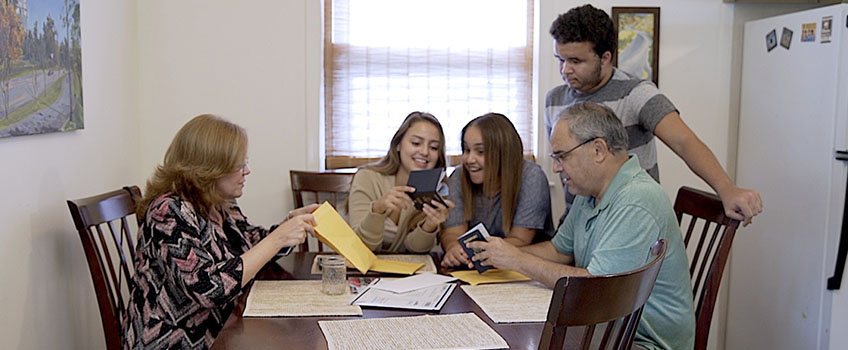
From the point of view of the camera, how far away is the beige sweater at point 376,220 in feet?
8.25

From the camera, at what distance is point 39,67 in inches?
87.2

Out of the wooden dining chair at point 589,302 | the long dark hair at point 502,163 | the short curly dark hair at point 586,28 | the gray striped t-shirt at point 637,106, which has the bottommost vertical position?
the wooden dining chair at point 589,302

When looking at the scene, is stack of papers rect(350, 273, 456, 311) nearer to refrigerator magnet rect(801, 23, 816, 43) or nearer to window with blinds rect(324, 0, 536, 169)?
window with blinds rect(324, 0, 536, 169)

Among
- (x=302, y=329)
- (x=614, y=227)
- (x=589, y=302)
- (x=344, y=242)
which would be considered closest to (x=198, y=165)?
(x=344, y=242)

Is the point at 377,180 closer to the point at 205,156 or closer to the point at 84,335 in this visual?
the point at 205,156

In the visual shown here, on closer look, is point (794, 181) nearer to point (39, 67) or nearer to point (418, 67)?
point (418, 67)

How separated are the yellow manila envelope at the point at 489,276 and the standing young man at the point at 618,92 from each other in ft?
2.19

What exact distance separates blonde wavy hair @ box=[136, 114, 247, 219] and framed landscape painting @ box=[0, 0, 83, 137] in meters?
0.43

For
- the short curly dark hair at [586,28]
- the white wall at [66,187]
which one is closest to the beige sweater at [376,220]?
the short curly dark hair at [586,28]

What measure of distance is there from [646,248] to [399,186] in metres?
1.07

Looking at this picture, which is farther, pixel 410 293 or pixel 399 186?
pixel 399 186

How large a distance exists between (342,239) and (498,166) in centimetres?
66

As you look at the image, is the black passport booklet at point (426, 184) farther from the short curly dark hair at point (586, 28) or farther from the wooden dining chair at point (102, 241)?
the wooden dining chair at point (102, 241)

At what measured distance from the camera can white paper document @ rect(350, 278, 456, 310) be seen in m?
1.78
